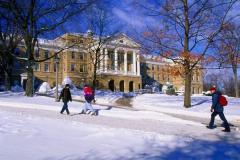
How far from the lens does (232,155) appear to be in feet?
34.1

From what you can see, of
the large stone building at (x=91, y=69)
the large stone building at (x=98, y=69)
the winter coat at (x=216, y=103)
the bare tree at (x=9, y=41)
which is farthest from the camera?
the large stone building at (x=91, y=69)

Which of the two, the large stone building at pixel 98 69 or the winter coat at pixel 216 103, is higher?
the large stone building at pixel 98 69

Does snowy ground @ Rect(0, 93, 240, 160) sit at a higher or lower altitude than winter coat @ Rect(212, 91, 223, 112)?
lower

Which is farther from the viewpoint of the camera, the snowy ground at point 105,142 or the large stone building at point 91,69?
the large stone building at point 91,69

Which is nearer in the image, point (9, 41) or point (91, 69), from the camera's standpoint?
point (9, 41)

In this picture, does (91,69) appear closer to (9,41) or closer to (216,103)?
(9,41)

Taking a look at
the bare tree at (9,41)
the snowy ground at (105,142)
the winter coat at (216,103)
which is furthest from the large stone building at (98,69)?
the snowy ground at (105,142)

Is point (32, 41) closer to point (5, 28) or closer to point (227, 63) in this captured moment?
point (5, 28)

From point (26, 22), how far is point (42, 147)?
2198 cm

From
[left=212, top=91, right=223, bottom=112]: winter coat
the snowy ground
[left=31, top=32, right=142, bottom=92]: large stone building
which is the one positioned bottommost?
the snowy ground

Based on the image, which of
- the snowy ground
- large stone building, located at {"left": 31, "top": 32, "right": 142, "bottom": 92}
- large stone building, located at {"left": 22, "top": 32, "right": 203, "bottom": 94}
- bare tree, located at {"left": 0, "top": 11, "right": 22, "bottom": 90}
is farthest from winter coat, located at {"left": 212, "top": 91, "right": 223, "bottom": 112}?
large stone building, located at {"left": 31, "top": 32, "right": 142, "bottom": 92}

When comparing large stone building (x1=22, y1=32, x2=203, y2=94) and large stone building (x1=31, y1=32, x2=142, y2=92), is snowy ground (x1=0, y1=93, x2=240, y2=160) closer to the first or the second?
large stone building (x1=22, y1=32, x2=203, y2=94)

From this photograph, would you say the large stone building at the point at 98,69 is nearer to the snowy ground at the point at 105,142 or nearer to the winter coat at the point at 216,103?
the winter coat at the point at 216,103

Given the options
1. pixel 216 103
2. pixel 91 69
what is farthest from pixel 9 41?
pixel 91 69
